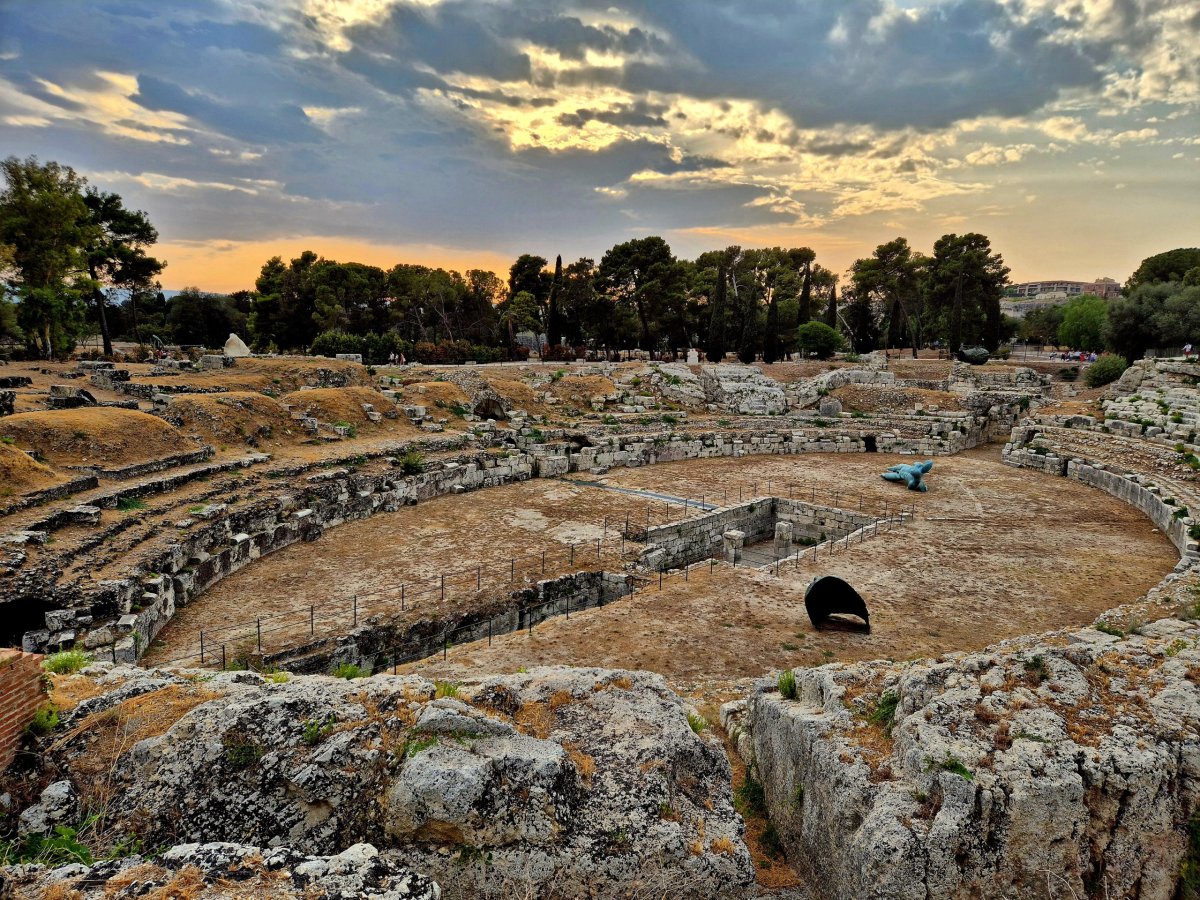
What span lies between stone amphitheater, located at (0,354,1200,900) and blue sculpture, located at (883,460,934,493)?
0.74m

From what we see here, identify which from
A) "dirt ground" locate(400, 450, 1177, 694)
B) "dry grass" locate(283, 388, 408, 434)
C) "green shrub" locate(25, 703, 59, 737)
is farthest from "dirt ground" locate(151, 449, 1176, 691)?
"dry grass" locate(283, 388, 408, 434)

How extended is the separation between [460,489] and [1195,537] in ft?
70.0

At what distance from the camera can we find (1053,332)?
7331 centimetres

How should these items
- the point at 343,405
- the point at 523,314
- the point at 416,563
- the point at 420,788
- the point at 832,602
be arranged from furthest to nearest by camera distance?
1. the point at 523,314
2. the point at 343,405
3. the point at 416,563
4. the point at 832,602
5. the point at 420,788

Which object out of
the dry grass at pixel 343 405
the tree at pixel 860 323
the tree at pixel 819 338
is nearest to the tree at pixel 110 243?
the dry grass at pixel 343 405

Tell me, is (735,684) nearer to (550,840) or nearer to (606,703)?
(606,703)

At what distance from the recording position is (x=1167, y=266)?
5191 centimetres

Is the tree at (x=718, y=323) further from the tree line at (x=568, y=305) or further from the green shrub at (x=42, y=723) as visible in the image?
the green shrub at (x=42, y=723)

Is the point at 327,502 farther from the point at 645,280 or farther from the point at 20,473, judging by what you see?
the point at 645,280

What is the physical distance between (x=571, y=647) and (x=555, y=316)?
142ft

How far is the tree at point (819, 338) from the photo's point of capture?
155 ft

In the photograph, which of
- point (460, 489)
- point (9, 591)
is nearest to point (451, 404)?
point (460, 489)

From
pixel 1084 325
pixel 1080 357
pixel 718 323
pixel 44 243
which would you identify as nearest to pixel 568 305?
pixel 718 323

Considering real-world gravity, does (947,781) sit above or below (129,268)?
below
